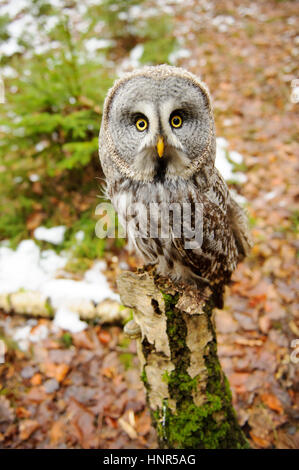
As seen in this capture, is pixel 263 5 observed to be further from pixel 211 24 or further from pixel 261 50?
pixel 261 50

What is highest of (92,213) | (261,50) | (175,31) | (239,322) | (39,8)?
(175,31)

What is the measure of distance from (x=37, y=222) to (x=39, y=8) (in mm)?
2063

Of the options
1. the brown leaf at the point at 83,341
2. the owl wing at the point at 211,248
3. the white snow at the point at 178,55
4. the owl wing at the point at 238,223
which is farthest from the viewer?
the white snow at the point at 178,55

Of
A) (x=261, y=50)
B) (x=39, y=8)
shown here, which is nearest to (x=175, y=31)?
(x=261, y=50)

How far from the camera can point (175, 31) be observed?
19.3 ft

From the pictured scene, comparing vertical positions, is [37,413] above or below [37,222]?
below

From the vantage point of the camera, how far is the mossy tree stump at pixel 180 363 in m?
1.31

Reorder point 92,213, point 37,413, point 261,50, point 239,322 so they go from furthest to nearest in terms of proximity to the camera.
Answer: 1. point 261,50
2. point 92,213
3. point 239,322
4. point 37,413

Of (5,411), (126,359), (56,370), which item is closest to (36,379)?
(56,370)

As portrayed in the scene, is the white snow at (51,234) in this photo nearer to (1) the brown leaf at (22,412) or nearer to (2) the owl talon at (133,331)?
(1) the brown leaf at (22,412)

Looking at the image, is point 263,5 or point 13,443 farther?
point 263,5

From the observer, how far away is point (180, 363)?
4.59 ft

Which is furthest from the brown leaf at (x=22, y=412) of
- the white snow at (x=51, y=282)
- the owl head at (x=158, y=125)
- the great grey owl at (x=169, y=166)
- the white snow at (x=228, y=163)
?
the white snow at (x=228, y=163)

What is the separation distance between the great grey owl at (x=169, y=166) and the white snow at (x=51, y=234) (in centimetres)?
136
